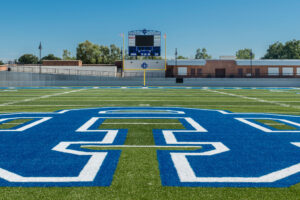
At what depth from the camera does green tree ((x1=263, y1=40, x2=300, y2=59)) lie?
87.2 meters

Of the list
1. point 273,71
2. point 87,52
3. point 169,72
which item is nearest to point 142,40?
point 169,72

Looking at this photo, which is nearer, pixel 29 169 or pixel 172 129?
pixel 29 169

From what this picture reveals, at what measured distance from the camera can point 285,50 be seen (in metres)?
89.9

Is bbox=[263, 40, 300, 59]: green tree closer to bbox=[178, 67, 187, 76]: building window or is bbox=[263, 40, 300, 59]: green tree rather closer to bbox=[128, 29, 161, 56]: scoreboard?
bbox=[178, 67, 187, 76]: building window

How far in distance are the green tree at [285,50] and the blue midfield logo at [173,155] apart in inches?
3530

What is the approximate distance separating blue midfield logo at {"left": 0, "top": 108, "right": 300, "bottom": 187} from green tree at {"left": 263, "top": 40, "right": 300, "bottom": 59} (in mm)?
89662

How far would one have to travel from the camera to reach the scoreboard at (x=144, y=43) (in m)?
34.9

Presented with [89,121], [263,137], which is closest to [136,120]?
[89,121]

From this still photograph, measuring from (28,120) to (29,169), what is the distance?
490 centimetres

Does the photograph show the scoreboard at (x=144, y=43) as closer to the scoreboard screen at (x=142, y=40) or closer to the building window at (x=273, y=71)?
the scoreboard screen at (x=142, y=40)

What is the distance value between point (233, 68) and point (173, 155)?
49.2 metres

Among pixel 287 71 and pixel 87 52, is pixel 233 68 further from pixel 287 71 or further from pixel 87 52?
pixel 87 52

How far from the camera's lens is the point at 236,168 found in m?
4.00

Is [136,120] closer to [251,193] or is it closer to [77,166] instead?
[77,166]
